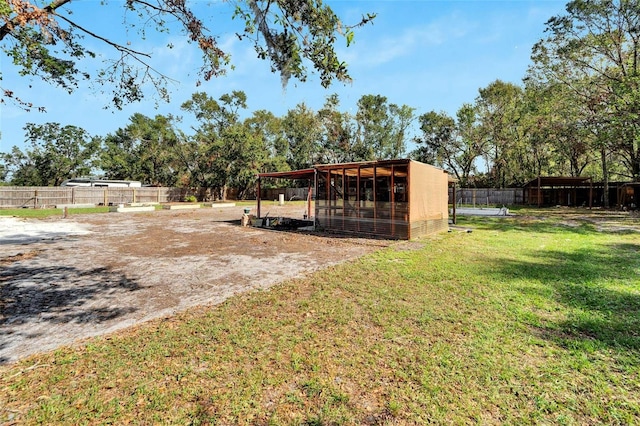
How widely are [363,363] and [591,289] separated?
14.2 feet

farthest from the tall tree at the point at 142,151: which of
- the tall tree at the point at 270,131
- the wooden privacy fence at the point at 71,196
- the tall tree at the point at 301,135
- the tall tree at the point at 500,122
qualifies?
the tall tree at the point at 500,122

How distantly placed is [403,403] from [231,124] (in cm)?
3798

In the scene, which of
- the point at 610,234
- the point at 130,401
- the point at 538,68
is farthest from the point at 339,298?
the point at 538,68

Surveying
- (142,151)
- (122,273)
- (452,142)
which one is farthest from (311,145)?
(122,273)

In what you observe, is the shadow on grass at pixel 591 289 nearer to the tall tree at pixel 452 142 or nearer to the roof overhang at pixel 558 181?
the roof overhang at pixel 558 181

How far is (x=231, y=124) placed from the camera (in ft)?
119

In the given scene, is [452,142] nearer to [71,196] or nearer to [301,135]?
[301,135]

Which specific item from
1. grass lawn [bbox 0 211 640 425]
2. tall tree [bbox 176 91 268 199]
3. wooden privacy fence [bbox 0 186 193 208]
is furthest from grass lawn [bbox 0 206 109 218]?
grass lawn [bbox 0 211 640 425]

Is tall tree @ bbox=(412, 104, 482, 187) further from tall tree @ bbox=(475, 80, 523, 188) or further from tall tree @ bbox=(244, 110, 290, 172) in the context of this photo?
tall tree @ bbox=(244, 110, 290, 172)

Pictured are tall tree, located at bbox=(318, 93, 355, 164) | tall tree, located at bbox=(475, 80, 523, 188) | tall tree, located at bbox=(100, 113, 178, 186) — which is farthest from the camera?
tall tree, located at bbox=(318, 93, 355, 164)

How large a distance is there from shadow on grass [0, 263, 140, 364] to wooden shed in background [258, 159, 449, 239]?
7420 millimetres

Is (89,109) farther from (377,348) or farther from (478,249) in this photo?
(478,249)

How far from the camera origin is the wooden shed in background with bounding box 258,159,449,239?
9.61 meters

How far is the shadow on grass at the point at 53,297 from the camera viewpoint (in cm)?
352
